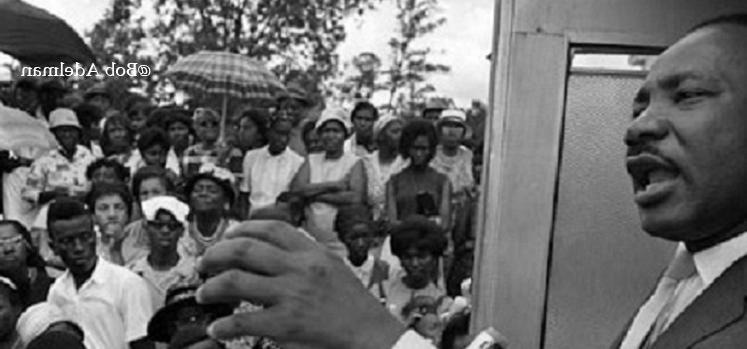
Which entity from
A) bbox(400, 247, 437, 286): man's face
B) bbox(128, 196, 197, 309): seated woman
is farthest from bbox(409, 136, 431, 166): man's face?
bbox(128, 196, 197, 309): seated woman

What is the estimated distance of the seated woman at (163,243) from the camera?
5934 mm

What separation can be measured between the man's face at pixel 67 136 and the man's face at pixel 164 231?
1.58 meters

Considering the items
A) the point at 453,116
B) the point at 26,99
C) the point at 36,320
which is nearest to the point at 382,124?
the point at 453,116

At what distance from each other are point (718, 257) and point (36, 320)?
13.2ft

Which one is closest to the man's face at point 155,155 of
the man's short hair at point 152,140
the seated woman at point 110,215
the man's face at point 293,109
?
the man's short hair at point 152,140

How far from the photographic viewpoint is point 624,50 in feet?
9.56

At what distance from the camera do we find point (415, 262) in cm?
597

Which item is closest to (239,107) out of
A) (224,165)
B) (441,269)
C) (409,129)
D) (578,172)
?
(224,165)

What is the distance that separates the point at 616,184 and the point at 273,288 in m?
2.07

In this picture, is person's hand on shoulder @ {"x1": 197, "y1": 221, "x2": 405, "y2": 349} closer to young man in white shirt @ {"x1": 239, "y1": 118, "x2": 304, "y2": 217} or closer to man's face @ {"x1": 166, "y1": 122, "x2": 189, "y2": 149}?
young man in white shirt @ {"x1": 239, "y1": 118, "x2": 304, "y2": 217}

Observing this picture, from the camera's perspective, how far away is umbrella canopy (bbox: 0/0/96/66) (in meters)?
6.74

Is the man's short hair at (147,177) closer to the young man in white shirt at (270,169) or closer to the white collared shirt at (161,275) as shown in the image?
the young man in white shirt at (270,169)

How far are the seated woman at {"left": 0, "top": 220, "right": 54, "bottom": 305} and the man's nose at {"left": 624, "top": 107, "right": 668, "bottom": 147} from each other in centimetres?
465

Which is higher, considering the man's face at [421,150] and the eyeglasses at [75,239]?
the man's face at [421,150]
